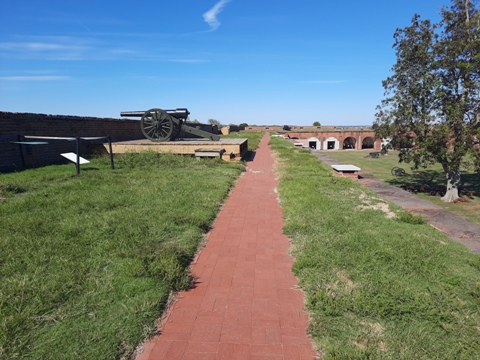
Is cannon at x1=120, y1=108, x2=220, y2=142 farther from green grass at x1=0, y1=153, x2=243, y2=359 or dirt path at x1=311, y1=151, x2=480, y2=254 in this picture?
dirt path at x1=311, y1=151, x2=480, y2=254

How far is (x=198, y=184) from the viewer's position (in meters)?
6.88

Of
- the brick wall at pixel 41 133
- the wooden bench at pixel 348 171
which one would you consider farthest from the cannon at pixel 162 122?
the wooden bench at pixel 348 171

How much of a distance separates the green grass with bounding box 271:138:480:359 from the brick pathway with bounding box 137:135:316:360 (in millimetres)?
174

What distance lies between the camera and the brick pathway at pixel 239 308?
2.05m

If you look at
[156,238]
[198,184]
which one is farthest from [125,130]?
[156,238]

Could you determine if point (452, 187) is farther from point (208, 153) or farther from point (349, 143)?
point (349, 143)

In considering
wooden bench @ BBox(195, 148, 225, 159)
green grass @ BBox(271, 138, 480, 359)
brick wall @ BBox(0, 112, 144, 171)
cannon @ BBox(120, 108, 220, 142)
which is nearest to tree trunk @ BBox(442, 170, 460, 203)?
green grass @ BBox(271, 138, 480, 359)

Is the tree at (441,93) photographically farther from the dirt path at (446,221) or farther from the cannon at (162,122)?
the cannon at (162,122)

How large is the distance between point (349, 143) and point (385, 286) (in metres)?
56.2

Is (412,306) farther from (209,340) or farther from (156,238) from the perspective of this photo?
(156,238)

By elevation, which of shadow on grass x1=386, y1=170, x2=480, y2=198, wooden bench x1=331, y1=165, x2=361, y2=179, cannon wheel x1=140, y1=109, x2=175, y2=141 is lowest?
shadow on grass x1=386, y1=170, x2=480, y2=198

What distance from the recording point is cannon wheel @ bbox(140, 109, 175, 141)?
1245 centimetres

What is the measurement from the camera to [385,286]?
8.96ft

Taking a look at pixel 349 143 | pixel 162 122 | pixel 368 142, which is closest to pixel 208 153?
pixel 162 122
